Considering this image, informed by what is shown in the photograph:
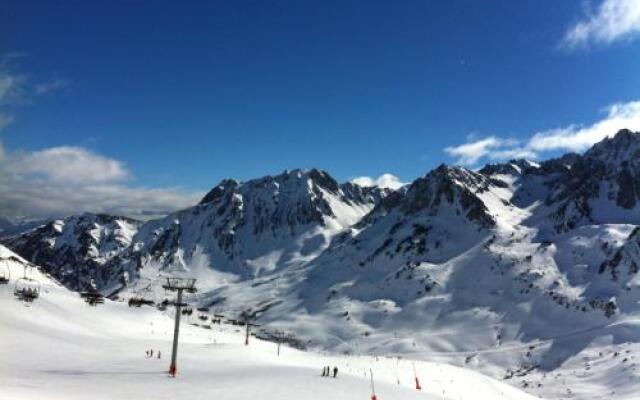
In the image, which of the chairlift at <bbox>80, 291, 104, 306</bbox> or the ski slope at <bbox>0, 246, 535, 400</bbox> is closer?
the ski slope at <bbox>0, 246, 535, 400</bbox>

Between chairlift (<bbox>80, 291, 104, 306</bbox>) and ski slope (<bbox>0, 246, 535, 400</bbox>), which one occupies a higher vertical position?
chairlift (<bbox>80, 291, 104, 306</bbox>)

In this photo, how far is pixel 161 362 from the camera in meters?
63.1

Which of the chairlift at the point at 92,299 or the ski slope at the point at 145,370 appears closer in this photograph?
the ski slope at the point at 145,370

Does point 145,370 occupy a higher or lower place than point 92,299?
lower

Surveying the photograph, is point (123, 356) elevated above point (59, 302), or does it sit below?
below

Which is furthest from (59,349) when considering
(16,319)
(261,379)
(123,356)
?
(261,379)

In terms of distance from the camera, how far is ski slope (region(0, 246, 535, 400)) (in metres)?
44.3

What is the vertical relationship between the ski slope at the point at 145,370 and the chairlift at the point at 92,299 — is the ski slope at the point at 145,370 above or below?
below

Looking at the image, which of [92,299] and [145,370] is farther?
[92,299]

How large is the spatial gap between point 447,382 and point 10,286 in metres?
74.4

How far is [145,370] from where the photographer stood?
56281 millimetres

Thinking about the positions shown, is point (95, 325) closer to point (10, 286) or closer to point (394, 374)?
point (10, 286)

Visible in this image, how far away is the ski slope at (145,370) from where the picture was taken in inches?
1745

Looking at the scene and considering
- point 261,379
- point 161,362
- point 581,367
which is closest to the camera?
point 261,379
